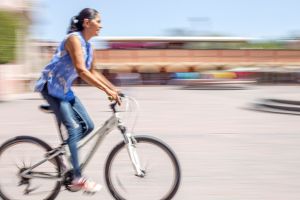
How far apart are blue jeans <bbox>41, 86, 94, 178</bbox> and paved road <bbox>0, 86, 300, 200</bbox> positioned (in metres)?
0.49

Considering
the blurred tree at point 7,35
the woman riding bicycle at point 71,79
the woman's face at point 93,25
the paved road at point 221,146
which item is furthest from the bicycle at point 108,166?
the blurred tree at point 7,35

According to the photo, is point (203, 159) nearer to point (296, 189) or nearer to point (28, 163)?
point (296, 189)

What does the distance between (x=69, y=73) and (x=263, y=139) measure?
617 cm

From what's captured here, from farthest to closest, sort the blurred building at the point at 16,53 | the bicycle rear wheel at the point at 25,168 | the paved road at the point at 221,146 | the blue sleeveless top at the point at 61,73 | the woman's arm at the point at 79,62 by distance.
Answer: the blurred building at the point at 16,53
the paved road at the point at 221,146
the bicycle rear wheel at the point at 25,168
the blue sleeveless top at the point at 61,73
the woman's arm at the point at 79,62

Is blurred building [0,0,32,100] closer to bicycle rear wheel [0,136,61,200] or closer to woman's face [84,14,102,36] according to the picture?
bicycle rear wheel [0,136,61,200]

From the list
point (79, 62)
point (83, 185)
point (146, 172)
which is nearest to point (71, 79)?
point (79, 62)

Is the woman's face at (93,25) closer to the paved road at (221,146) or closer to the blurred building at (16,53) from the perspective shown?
the paved road at (221,146)

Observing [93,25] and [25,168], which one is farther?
[25,168]

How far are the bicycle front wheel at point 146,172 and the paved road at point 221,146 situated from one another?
1.48 feet

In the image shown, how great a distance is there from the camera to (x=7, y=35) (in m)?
21.1

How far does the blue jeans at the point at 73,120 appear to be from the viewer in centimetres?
459

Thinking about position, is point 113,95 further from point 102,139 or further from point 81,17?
point 81,17

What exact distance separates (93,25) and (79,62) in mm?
360

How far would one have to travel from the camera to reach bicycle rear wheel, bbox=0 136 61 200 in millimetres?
4758
